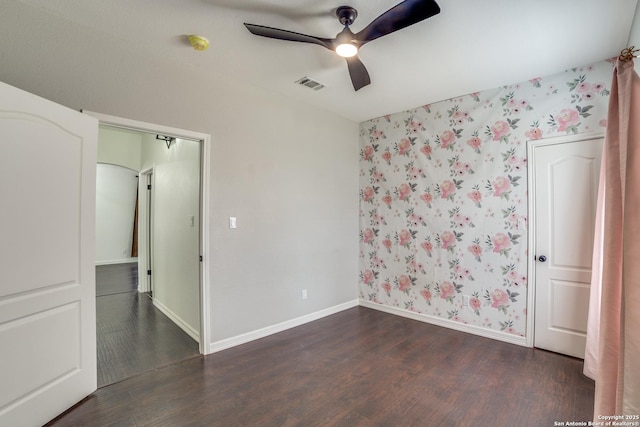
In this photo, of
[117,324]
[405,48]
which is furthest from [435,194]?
[117,324]

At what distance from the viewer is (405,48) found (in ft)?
8.05

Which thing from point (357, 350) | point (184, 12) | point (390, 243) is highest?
point (184, 12)

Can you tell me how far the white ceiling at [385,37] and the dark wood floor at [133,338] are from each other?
2.56 metres

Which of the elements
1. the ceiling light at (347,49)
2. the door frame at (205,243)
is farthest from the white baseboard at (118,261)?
the ceiling light at (347,49)

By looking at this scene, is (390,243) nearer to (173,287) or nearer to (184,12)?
(173,287)

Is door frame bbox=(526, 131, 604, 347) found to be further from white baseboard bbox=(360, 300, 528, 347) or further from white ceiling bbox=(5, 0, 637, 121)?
white ceiling bbox=(5, 0, 637, 121)

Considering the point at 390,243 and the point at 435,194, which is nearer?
the point at 435,194

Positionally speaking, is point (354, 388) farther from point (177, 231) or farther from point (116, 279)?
point (116, 279)

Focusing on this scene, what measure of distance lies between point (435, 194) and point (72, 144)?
349 cm

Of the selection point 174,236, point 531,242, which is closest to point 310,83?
point 174,236

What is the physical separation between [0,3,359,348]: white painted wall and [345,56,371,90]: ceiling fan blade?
118 cm

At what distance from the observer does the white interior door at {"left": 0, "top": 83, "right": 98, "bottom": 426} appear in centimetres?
172

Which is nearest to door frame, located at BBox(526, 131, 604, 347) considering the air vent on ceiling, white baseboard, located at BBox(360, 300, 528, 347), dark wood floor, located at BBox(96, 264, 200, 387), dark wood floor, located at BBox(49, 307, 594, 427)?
white baseboard, located at BBox(360, 300, 528, 347)

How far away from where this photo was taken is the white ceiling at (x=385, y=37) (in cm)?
197
